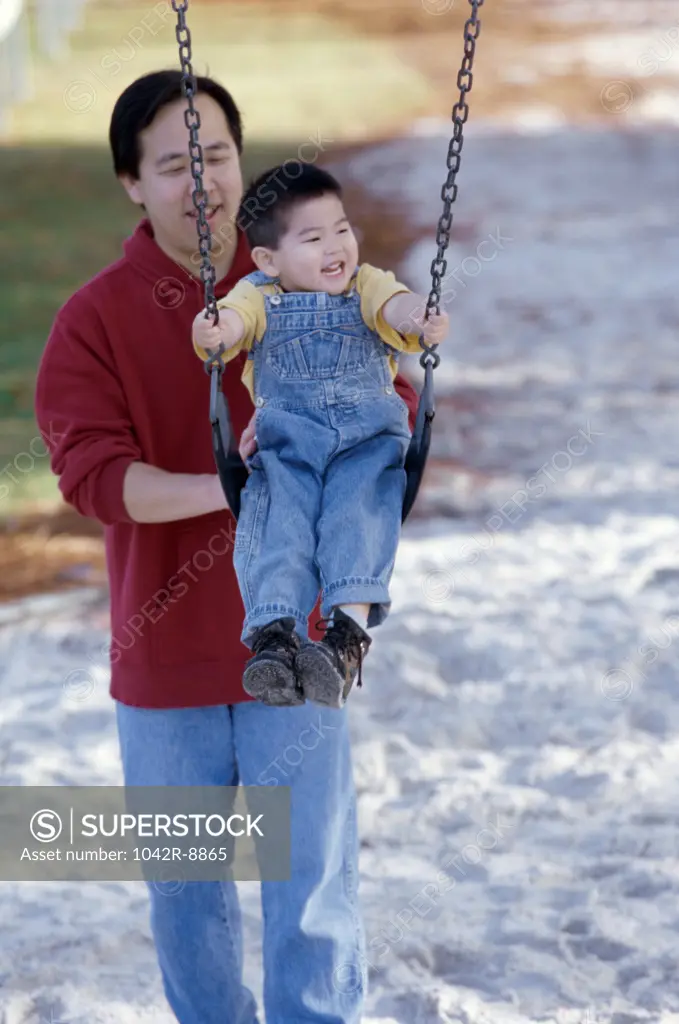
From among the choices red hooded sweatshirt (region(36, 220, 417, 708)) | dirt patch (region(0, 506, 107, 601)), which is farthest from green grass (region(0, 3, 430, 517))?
red hooded sweatshirt (region(36, 220, 417, 708))

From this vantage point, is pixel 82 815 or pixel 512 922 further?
pixel 82 815

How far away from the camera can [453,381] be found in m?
9.09

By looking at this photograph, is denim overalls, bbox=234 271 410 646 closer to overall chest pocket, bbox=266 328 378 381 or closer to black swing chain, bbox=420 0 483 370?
overall chest pocket, bbox=266 328 378 381

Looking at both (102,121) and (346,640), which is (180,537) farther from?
(102,121)

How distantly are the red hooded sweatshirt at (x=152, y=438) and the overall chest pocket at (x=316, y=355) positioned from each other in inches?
7.0

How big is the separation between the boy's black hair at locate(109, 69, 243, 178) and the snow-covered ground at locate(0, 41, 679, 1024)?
6.33ft

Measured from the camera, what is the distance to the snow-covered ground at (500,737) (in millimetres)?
3465

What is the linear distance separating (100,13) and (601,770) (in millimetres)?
20825

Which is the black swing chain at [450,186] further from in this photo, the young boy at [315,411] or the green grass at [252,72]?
the green grass at [252,72]

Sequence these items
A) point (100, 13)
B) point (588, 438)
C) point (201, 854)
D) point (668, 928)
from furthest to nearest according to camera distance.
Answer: point (100, 13) → point (588, 438) → point (668, 928) → point (201, 854)

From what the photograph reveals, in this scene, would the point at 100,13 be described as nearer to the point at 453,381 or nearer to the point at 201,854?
the point at 453,381

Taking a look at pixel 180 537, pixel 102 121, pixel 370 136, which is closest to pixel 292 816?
pixel 180 537

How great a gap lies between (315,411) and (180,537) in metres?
0.37

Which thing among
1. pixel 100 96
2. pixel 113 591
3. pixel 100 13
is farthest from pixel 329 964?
pixel 100 13
